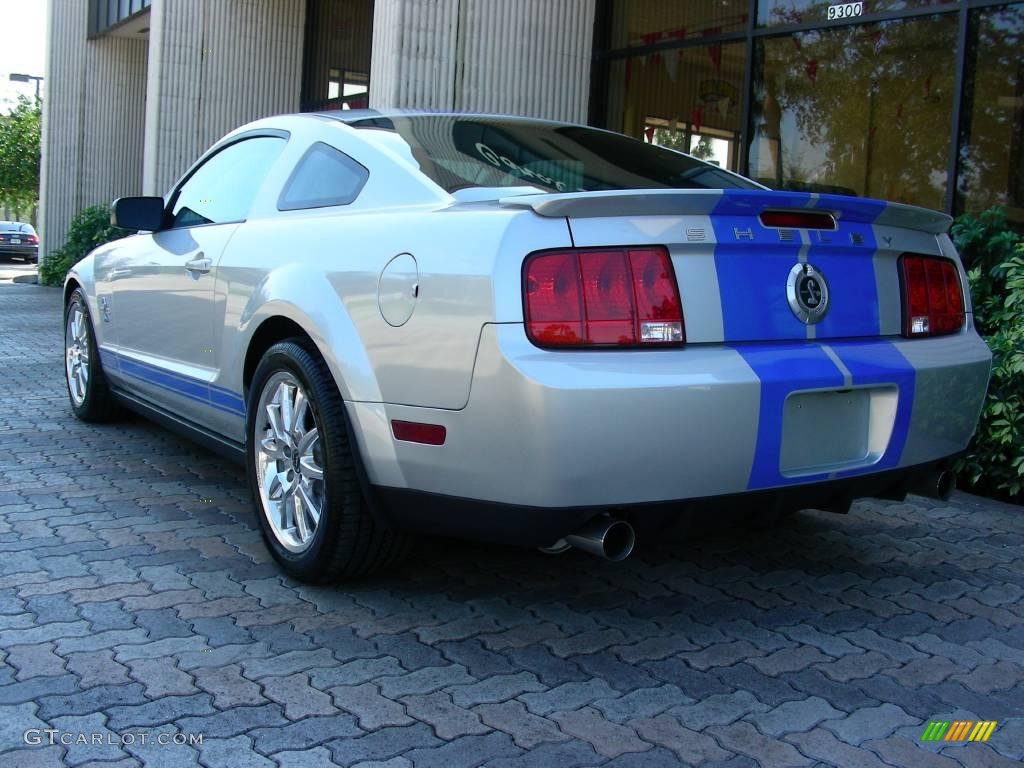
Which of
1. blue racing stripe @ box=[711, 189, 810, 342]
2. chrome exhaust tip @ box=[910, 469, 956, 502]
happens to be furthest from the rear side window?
chrome exhaust tip @ box=[910, 469, 956, 502]

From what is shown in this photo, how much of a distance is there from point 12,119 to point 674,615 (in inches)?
1587

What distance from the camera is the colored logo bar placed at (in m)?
2.64

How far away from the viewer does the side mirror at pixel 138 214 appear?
15.9 feet

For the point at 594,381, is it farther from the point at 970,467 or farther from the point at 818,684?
the point at 970,467

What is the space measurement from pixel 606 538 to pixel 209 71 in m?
12.7

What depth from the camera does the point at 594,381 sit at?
106 inches

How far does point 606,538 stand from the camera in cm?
283

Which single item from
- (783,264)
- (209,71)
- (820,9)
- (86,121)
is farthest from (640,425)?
(86,121)

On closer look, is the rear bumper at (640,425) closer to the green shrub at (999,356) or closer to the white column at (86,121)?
the green shrub at (999,356)

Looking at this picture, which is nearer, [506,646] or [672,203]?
[672,203]

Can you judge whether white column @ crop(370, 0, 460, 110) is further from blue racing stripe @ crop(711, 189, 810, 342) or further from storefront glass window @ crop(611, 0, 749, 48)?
blue racing stripe @ crop(711, 189, 810, 342)

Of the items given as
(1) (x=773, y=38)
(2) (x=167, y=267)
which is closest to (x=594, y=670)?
(2) (x=167, y=267)

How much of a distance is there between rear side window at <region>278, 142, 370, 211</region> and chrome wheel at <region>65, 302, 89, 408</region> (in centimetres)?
248

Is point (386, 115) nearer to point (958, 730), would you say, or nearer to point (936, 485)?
point (936, 485)
